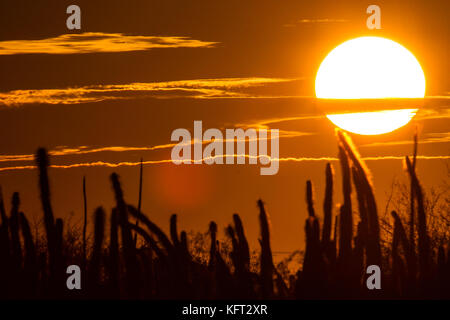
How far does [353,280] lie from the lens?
12.5 ft

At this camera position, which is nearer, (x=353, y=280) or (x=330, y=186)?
(x=353, y=280)

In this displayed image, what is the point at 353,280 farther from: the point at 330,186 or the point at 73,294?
the point at 73,294

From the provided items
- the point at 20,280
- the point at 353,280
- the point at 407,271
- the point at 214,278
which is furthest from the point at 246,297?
the point at 20,280

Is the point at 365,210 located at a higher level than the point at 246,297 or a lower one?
higher

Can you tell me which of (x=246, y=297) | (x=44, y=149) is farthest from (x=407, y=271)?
(x=44, y=149)

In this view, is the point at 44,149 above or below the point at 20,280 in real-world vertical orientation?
above

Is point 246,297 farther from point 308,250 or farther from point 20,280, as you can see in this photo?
point 20,280
